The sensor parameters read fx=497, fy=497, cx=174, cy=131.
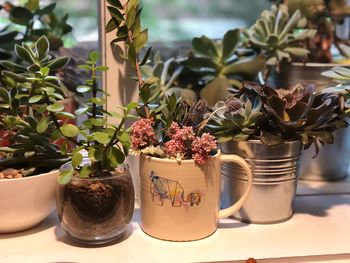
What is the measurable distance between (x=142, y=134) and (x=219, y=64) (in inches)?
13.3

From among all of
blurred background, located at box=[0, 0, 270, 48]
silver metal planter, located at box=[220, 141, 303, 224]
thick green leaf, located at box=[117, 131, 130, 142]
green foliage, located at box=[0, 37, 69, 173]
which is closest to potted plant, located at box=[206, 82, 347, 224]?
silver metal planter, located at box=[220, 141, 303, 224]

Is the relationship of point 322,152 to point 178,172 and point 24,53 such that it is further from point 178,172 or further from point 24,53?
point 24,53

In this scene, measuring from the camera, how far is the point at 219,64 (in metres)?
0.95

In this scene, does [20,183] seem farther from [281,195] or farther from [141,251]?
[281,195]

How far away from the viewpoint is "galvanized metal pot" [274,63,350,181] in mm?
896

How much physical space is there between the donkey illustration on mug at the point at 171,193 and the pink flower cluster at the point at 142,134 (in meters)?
0.04

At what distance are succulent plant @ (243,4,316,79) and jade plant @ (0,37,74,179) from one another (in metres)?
0.40

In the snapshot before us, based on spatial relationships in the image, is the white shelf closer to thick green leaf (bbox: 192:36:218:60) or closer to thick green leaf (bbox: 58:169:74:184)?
thick green leaf (bbox: 58:169:74:184)

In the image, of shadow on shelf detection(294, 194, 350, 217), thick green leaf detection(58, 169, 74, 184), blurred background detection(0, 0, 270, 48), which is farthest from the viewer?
blurred background detection(0, 0, 270, 48)

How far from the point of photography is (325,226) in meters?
0.73

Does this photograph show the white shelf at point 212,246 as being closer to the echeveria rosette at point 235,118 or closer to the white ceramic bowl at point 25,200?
the white ceramic bowl at point 25,200

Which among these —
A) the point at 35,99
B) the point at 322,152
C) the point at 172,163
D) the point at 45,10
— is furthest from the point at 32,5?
the point at 322,152

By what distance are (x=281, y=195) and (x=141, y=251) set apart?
22cm

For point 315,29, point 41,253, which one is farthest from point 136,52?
point 315,29
